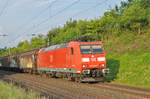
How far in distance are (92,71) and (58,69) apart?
5226 millimetres

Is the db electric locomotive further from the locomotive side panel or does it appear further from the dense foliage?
the dense foliage

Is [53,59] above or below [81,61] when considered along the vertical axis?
above

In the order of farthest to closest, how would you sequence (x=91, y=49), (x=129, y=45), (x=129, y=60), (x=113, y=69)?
(x=129, y=45), (x=129, y=60), (x=113, y=69), (x=91, y=49)

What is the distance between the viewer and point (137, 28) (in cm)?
3241

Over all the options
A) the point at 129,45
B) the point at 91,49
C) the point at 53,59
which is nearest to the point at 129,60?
the point at 129,45

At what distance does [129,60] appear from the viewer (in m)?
23.4

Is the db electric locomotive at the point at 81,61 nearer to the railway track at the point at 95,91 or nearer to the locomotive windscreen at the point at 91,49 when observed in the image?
the locomotive windscreen at the point at 91,49

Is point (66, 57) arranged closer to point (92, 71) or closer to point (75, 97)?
point (92, 71)

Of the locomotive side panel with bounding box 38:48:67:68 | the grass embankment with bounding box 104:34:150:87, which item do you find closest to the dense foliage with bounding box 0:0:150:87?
the grass embankment with bounding box 104:34:150:87

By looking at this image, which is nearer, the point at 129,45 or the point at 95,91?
the point at 95,91

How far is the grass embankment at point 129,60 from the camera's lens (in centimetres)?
1848

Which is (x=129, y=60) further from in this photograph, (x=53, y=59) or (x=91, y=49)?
(x=53, y=59)

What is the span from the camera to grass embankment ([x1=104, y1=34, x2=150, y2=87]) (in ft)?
60.6

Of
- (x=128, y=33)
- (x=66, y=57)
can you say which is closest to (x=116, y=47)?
(x=128, y=33)
